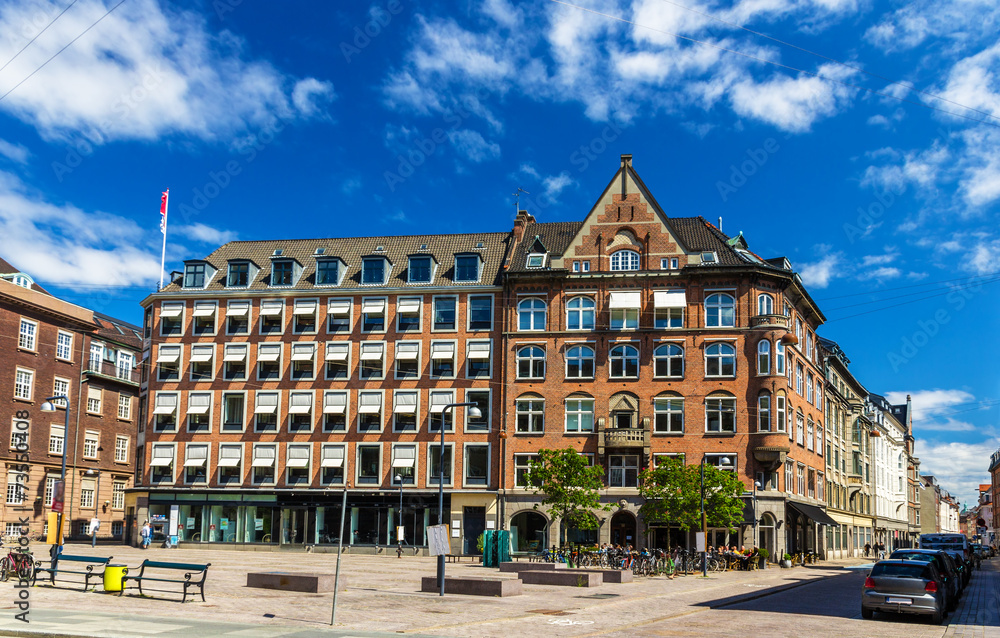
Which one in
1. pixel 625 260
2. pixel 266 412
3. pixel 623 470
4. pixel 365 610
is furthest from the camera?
pixel 266 412

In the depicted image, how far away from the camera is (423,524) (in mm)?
61750

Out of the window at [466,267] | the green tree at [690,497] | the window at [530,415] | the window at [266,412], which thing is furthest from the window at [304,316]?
the green tree at [690,497]

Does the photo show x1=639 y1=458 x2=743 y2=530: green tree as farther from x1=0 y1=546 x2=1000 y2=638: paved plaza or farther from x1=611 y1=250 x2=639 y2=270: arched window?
x1=0 y1=546 x2=1000 y2=638: paved plaza

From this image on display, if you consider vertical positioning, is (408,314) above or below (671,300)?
below

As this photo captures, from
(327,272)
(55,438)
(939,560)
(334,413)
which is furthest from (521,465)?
(55,438)

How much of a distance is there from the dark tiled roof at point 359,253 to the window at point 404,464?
1158 centimetres

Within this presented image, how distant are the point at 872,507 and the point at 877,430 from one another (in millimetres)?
8346

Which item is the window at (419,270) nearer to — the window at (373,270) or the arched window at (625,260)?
the window at (373,270)

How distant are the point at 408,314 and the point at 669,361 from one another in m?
18.1

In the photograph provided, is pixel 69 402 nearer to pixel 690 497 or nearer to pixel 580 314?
pixel 580 314

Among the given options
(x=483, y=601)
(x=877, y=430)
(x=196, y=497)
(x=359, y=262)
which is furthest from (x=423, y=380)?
(x=877, y=430)

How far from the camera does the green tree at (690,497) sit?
169ft

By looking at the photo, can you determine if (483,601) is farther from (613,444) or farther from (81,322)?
(81,322)

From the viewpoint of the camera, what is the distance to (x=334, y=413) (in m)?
64.1
